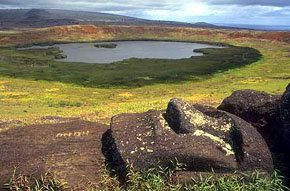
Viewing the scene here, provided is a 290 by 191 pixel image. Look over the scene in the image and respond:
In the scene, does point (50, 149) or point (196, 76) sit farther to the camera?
point (196, 76)

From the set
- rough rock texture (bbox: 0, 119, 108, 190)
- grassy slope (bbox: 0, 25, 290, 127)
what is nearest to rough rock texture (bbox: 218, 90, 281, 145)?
rough rock texture (bbox: 0, 119, 108, 190)

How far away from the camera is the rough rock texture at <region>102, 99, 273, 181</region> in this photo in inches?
502

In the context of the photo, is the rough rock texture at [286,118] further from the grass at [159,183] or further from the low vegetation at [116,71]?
the low vegetation at [116,71]

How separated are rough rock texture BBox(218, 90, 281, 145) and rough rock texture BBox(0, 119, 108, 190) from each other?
7.48 meters

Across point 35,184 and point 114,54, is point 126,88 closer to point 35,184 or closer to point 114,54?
point 35,184

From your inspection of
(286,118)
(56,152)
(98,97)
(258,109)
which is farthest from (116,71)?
(286,118)

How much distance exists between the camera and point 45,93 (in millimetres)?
58438

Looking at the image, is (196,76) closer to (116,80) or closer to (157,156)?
(116,80)

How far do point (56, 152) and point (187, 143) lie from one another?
220 inches

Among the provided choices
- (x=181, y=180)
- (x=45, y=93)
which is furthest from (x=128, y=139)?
(x=45, y=93)

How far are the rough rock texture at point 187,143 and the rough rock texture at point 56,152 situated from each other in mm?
787

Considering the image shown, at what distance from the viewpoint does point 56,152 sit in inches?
550

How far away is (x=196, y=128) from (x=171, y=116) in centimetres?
127

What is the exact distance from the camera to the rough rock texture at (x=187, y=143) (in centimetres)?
1275
